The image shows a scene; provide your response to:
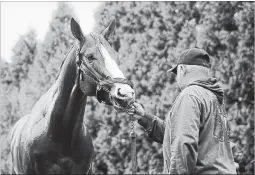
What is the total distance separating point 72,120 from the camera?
4242mm

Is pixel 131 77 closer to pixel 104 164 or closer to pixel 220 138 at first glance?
pixel 104 164

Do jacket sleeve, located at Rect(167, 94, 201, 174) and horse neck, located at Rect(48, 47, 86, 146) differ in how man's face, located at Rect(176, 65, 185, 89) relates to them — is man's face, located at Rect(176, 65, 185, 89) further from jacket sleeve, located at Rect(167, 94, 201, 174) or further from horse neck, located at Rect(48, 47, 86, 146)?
horse neck, located at Rect(48, 47, 86, 146)

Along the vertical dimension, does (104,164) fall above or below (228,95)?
below

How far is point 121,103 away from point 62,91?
90cm

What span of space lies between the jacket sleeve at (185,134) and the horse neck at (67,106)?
1.69m

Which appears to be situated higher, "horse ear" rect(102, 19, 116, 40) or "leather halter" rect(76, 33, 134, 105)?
"horse ear" rect(102, 19, 116, 40)

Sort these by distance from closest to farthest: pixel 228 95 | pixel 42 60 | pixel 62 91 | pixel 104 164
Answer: pixel 62 91 < pixel 228 95 < pixel 104 164 < pixel 42 60

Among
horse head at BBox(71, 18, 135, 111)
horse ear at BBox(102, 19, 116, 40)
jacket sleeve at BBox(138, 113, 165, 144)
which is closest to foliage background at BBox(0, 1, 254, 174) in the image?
jacket sleeve at BBox(138, 113, 165, 144)

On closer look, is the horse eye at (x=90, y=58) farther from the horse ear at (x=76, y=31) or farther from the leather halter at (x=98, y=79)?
the horse ear at (x=76, y=31)

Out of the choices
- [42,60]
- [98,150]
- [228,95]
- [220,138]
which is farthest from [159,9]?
[220,138]

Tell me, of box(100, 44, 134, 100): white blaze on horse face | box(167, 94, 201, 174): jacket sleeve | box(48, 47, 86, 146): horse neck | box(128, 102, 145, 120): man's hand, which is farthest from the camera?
box(48, 47, 86, 146): horse neck

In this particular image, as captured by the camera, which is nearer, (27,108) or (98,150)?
(98,150)

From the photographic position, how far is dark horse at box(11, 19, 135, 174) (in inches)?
154

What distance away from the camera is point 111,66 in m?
3.74
